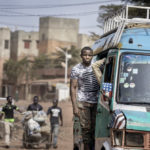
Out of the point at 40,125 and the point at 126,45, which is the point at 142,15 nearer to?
the point at 40,125

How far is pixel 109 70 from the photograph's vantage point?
260 inches

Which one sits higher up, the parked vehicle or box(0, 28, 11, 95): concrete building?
box(0, 28, 11, 95): concrete building

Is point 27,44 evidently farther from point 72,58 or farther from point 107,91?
point 107,91

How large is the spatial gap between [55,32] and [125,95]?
7010cm

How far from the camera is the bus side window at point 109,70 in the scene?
6.40m

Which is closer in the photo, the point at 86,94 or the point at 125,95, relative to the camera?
the point at 125,95

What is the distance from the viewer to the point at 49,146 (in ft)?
48.1

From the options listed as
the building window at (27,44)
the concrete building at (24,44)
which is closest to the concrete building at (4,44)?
the concrete building at (24,44)

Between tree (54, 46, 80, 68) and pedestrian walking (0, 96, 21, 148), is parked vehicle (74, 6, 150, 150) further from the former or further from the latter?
tree (54, 46, 80, 68)

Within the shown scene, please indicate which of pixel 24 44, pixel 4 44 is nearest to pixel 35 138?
pixel 4 44

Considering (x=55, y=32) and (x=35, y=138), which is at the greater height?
(x=55, y=32)

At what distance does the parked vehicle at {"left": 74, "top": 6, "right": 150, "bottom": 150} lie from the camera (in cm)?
570

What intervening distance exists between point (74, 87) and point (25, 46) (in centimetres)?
6713

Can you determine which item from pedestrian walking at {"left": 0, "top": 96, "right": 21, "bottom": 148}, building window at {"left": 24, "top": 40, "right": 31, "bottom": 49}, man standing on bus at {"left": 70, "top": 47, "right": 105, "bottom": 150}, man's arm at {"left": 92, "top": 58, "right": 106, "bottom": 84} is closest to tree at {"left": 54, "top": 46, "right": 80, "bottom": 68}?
building window at {"left": 24, "top": 40, "right": 31, "bottom": 49}
